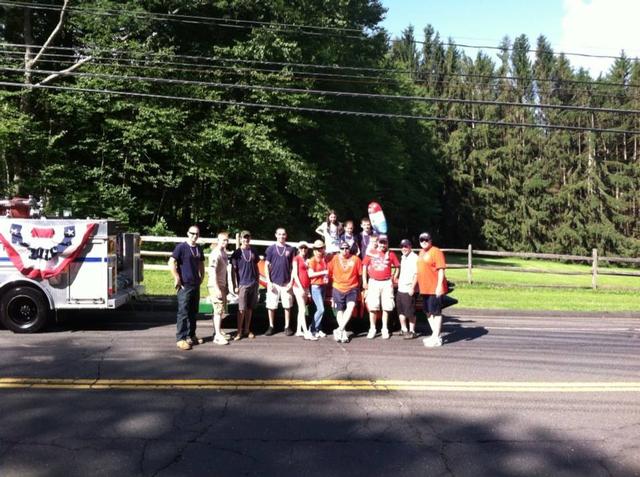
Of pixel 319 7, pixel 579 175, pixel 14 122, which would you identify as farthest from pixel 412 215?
pixel 14 122

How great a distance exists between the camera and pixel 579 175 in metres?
57.2

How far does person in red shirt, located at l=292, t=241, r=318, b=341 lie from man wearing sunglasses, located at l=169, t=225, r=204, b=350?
176 centimetres

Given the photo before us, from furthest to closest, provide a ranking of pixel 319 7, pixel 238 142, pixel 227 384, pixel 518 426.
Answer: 1. pixel 319 7
2. pixel 238 142
3. pixel 227 384
4. pixel 518 426

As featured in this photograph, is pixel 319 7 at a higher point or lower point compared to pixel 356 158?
higher

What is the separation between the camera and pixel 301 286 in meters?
9.83

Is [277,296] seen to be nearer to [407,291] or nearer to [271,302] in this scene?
[271,302]

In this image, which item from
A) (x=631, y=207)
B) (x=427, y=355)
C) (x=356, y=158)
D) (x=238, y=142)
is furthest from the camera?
(x=631, y=207)

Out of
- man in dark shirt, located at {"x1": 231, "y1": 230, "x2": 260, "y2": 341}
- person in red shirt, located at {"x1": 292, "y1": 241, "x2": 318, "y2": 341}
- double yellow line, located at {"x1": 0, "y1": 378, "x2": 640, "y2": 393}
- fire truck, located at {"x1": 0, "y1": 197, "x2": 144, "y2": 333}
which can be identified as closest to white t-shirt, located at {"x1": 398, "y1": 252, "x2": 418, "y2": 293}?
person in red shirt, located at {"x1": 292, "y1": 241, "x2": 318, "y2": 341}

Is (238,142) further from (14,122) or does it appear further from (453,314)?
(453,314)

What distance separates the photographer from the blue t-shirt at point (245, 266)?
961 cm

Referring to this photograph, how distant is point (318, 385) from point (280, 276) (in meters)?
3.39

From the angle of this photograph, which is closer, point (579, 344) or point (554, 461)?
point (554, 461)

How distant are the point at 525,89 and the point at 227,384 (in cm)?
6027

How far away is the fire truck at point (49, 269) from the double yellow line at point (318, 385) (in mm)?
3290
